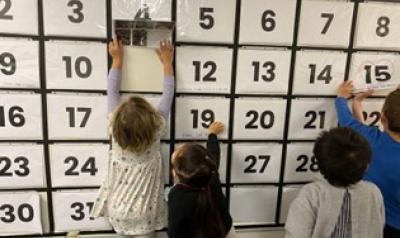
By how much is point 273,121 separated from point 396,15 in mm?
714

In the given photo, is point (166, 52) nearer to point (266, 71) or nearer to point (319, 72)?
point (266, 71)

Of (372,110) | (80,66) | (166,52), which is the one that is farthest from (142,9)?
(372,110)

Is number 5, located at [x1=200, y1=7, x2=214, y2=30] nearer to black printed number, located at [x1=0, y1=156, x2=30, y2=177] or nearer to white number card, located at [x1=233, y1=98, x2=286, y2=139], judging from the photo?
white number card, located at [x1=233, y1=98, x2=286, y2=139]

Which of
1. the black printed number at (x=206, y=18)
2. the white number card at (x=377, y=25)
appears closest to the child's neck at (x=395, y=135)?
the white number card at (x=377, y=25)

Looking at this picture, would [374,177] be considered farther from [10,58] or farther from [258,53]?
[10,58]

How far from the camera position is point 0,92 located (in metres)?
1.45

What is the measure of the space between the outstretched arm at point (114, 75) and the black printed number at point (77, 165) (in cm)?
25

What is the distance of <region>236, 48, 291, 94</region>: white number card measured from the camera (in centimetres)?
156

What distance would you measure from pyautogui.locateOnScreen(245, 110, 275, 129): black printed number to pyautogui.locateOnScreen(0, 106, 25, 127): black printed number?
943mm

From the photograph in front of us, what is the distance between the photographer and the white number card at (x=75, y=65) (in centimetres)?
145

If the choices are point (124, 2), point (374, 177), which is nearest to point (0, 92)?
point (124, 2)

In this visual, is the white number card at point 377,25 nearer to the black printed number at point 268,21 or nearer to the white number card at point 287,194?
the black printed number at point 268,21

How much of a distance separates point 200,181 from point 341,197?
1.55 ft

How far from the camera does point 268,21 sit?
1.54 meters
